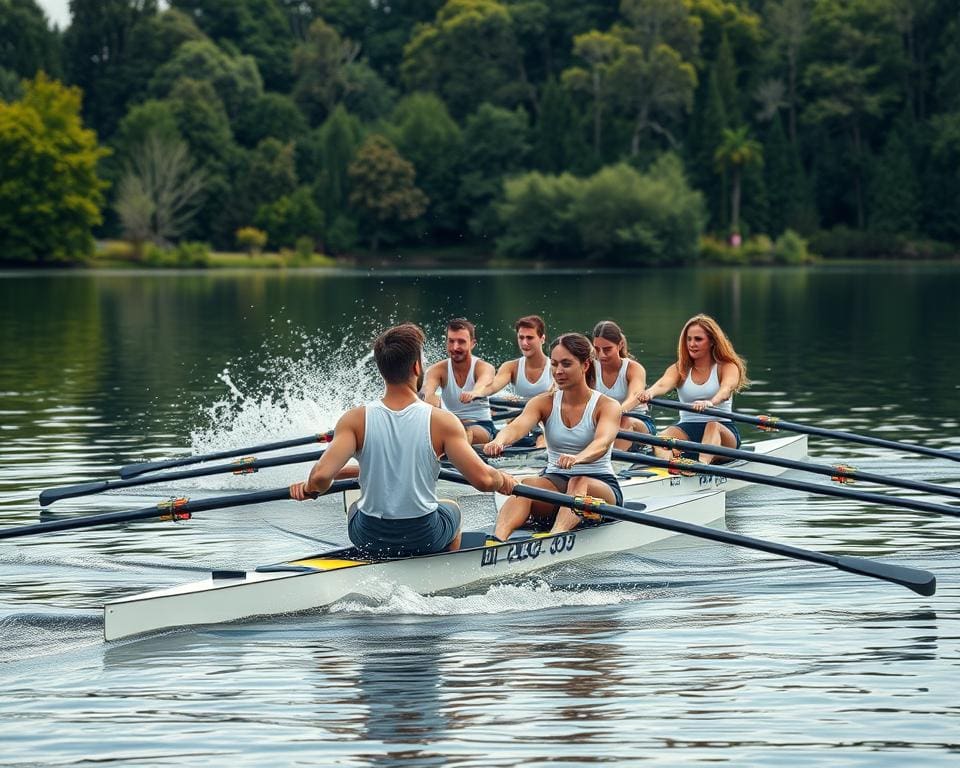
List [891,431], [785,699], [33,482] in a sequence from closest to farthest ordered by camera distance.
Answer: [785,699] → [33,482] → [891,431]

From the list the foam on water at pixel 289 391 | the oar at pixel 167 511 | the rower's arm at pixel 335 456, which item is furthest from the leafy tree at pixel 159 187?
the rower's arm at pixel 335 456

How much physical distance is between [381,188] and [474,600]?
84953mm

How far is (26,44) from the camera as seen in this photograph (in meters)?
107

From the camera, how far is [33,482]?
1582 centimetres

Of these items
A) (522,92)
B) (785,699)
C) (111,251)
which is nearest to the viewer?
(785,699)

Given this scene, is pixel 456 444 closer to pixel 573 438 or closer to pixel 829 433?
pixel 573 438

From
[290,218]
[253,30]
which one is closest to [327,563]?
[290,218]

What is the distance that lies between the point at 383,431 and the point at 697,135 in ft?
301

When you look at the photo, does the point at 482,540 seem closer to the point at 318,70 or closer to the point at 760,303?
the point at 760,303

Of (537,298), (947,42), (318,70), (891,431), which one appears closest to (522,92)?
(318,70)

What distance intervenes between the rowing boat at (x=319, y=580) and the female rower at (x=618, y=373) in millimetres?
3611

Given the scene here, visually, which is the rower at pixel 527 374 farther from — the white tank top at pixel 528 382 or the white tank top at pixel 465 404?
the white tank top at pixel 465 404

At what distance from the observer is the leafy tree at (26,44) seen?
349ft

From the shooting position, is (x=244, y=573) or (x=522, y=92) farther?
(x=522, y=92)
